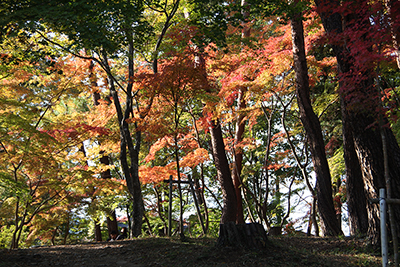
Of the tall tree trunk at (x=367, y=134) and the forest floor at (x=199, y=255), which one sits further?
the tall tree trunk at (x=367, y=134)

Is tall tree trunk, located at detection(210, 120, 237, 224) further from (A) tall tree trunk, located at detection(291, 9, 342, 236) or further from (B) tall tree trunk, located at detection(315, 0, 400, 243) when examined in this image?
(B) tall tree trunk, located at detection(315, 0, 400, 243)

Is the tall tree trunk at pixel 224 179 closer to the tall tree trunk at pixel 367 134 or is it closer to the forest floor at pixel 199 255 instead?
the forest floor at pixel 199 255

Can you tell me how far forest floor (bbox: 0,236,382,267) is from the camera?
478cm

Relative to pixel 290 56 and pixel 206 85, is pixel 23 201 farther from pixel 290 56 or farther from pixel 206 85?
pixel 290 56

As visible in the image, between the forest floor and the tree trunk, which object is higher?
the tree trunk

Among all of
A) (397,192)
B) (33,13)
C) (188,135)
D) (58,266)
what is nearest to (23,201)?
(58,266)

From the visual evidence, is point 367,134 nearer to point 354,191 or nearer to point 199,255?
point 354,191

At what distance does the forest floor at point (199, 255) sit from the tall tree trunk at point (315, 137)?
2.69ft

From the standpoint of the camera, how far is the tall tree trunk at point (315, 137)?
24.5 ft

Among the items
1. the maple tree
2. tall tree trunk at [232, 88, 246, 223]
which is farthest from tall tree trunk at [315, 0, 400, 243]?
tall tree trunk at [232, 88, 246, 223]

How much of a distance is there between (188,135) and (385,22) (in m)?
7.34

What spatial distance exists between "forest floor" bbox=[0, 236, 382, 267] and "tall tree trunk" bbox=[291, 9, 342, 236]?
819 mm

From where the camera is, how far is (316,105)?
34.9 feet

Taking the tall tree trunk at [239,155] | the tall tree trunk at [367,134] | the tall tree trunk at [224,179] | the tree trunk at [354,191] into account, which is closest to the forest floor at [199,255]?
the tree trunk at [354,191]
